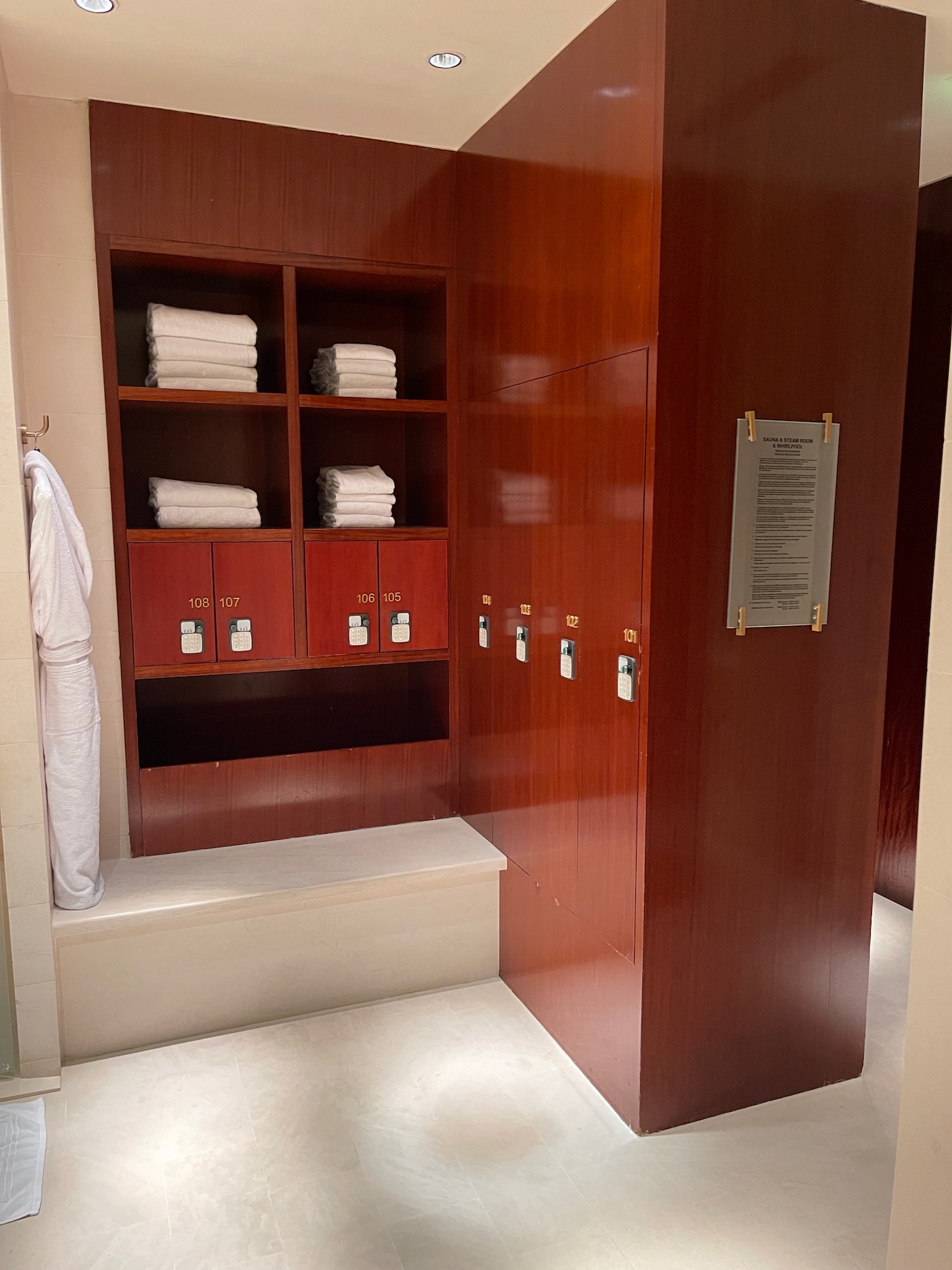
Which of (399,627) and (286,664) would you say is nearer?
(286,664)

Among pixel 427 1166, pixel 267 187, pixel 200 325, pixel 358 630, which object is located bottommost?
pixel 427 1166

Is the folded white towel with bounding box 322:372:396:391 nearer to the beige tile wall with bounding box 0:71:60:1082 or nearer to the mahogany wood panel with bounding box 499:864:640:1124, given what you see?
the beige tile wall with bounding box 0:71:60:1082

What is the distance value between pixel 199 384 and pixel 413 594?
1.01 m

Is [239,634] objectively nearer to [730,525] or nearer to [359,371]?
[359,371]

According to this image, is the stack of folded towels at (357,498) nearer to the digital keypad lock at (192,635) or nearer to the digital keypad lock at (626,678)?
the digital keypad lock at (192,635)

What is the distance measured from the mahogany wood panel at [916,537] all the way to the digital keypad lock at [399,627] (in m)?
1.82

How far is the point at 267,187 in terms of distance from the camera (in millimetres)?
3018

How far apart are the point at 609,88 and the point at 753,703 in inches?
61.7

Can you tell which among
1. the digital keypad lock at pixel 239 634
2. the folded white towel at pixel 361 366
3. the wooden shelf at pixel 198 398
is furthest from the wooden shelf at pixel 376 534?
the folded white towel at pixel 361 366

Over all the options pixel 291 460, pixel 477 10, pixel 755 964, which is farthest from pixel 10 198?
pixel 755 964

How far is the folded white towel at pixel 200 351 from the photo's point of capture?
3.00m

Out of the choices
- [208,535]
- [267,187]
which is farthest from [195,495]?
[267,187]

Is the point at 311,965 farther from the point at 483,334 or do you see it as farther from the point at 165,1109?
the point at 483,334

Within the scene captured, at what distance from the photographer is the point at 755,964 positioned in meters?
2.46
